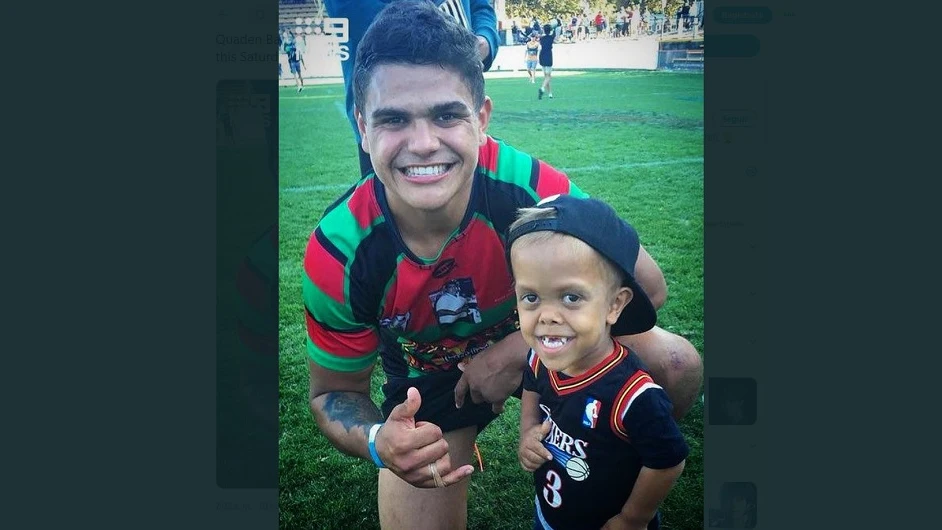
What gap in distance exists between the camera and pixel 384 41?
1969mm

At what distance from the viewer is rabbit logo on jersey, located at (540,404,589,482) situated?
1.97 meters

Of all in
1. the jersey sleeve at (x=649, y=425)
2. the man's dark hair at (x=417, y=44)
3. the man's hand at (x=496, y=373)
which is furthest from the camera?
the man's hand at (x=496, y=373)

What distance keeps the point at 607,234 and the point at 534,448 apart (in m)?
0.61

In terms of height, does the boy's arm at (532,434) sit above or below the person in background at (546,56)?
below

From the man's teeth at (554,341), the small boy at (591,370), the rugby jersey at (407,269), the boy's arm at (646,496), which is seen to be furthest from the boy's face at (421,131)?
the boy's arm at (646,496)

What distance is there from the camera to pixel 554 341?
1.92 metres

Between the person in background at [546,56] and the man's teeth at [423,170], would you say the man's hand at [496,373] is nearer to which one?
the man's teeth at [423,170]

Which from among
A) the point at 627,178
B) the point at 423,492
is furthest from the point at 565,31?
the point at 423,492

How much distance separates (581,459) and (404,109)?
1005 millimetres

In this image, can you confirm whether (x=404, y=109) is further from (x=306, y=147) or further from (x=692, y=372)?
(x=692, y=372)

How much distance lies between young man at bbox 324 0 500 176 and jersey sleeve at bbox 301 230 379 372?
0.96 feet

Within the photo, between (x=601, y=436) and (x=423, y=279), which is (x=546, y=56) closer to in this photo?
(x=423, y=279)

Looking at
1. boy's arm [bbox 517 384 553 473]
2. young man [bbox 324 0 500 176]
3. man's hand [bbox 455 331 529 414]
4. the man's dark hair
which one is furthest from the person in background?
boy's arm [bbox 517 384 553 473]

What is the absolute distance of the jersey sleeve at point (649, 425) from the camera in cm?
184
